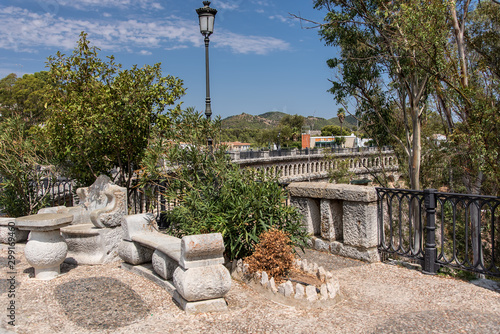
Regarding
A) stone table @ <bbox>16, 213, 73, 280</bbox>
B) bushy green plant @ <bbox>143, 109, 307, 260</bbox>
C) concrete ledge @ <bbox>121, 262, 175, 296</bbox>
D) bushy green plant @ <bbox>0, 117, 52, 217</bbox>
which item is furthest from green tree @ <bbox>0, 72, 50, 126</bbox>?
concrete ledge @ <bbox>121, 262, 175, 296</bbox>

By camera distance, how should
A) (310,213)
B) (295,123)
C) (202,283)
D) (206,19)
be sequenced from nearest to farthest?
(202,283) < (310,213) < (206,19) < (295,123)

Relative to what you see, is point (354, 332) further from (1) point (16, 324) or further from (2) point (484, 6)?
(2) point (484, 6)

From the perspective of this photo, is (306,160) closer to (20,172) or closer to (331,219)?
(331,219)

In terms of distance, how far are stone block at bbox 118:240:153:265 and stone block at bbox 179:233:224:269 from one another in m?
1.50

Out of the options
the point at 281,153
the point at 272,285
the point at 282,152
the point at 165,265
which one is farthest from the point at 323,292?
the point at 282,152

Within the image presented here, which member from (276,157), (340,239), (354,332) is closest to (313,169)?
(276,157)

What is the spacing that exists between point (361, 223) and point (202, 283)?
116 inches

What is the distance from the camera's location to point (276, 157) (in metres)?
41.6

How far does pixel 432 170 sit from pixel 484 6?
7440 millimetres

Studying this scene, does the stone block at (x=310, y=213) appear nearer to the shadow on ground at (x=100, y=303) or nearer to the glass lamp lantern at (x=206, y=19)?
the shadow on ground at (x=100, y=303)

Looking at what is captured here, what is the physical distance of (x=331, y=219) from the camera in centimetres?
620

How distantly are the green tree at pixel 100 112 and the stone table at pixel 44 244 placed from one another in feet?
7.17

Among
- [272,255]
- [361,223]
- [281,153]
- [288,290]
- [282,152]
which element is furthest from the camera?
[282,152]

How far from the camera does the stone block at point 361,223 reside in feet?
18.5
